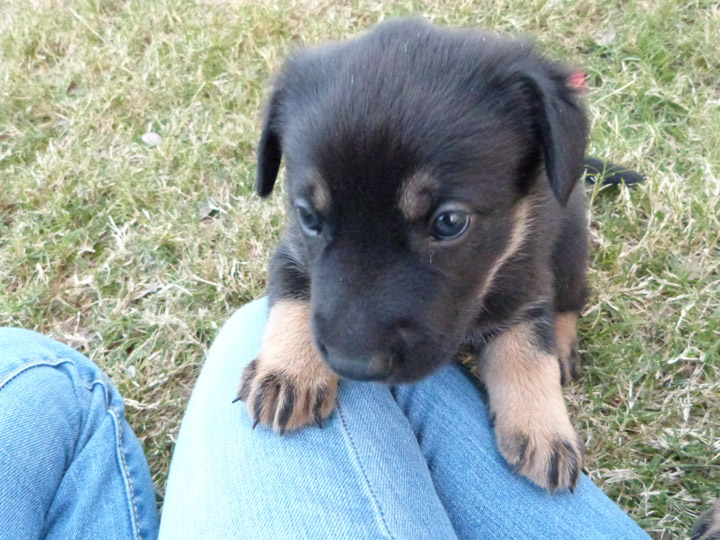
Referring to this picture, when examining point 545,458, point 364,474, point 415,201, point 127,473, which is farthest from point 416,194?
point 127,473

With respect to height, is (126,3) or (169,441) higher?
(126,3)

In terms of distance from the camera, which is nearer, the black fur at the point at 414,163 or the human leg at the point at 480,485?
the black fur at the point at 414,163

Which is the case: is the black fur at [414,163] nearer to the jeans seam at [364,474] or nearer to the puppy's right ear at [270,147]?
the puppy's right ear at [270,147]

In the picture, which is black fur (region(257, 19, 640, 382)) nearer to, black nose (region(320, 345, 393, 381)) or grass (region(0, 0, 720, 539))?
black nose (region(320, 345, 393, 381))

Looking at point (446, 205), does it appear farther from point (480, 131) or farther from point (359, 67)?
point (359, 67)

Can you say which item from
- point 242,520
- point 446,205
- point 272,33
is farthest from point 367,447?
point 272,33

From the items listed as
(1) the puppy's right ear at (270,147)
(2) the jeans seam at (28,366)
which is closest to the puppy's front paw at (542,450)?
(1) the puppy's right ear at (270,147)

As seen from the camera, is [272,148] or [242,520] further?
[272,148]
